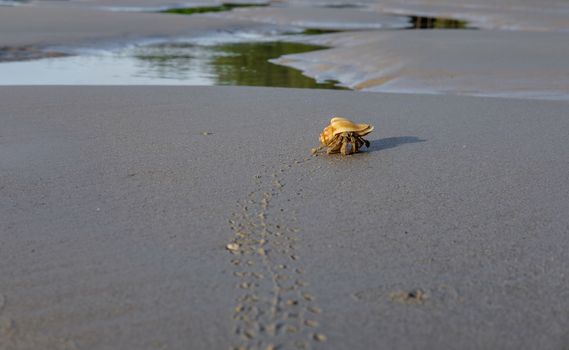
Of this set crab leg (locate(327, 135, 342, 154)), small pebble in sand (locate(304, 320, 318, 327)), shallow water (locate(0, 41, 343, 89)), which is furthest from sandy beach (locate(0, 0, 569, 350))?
shallow water (locate(0, 41, 343, 89))

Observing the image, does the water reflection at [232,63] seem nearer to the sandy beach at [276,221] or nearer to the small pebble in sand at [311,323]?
the sandy beach at [276,221]

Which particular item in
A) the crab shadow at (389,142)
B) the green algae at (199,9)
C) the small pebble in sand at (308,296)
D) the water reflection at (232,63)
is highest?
the green algae at (199,9)

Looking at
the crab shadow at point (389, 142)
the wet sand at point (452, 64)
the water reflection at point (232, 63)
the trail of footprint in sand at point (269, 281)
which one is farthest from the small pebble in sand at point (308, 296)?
the water reflection at point (232, 63)

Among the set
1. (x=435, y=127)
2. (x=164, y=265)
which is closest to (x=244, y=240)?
(x=164, y=265)

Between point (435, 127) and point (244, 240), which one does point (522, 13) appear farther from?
point (244, 240)

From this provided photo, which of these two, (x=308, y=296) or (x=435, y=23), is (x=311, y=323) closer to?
(x=308, y=296)

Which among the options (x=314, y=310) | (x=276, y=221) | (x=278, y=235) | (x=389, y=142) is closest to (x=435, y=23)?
(x=389, y=142)
